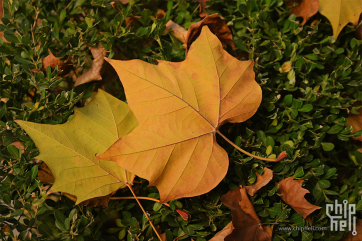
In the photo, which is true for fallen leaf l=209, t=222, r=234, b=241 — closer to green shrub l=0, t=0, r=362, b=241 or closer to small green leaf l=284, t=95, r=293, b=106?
green shrub l=0, t=0, r=362, b=241

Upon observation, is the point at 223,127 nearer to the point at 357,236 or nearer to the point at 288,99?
the point at 288,99

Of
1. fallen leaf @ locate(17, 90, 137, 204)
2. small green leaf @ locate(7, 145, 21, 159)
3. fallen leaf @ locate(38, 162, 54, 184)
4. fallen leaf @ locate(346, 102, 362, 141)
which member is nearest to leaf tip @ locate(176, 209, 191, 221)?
fallen leaf @ locate(17, 90, 137, 204)

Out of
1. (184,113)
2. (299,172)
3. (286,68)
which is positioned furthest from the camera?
(286,68)

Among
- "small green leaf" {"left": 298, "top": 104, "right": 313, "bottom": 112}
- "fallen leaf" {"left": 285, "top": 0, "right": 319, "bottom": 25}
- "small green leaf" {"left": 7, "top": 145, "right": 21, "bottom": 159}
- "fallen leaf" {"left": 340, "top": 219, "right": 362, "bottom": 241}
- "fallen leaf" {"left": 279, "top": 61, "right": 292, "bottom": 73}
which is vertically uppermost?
"fallen leaf" {"left": 285, "top": 0, "right": 319, "bottom": 25}

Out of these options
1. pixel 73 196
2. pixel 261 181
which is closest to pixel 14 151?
pixel 73 196

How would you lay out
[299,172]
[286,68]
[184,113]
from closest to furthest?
[184,113] < [299,172] < [286,68]

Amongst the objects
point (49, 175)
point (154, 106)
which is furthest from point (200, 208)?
point (49, 175)

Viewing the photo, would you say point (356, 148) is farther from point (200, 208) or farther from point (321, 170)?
point (200, 208)

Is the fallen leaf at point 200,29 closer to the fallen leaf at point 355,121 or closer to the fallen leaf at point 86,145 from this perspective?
the fallen leaf at point 86,145
